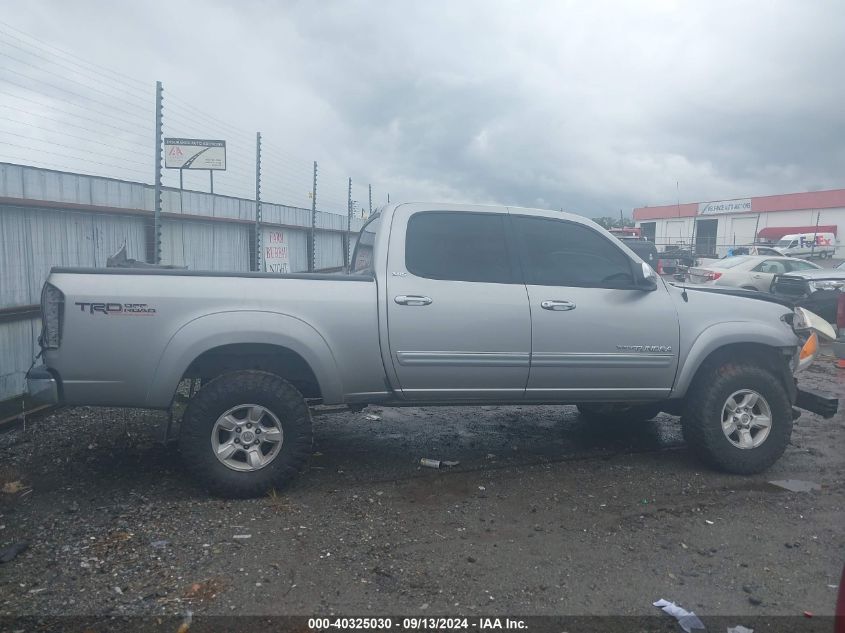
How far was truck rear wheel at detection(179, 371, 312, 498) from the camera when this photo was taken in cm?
455

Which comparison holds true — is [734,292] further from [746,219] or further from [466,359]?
[746,219]

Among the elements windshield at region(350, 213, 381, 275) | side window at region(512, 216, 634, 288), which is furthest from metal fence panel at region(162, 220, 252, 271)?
side window at region(512, 216, 634, 288)

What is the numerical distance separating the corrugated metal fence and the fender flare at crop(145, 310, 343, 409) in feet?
8.51

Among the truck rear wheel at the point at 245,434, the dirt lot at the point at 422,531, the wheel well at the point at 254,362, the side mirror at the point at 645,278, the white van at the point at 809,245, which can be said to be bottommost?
the dirt lot at the point at 422,531

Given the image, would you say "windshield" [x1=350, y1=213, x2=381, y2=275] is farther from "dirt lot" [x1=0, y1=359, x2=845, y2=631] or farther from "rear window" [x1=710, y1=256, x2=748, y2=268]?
"rear window" [x1=710, y1=256, x2=748, y2=268]

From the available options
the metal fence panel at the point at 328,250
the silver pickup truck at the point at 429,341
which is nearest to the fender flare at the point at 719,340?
the silver pickup truck at the point at 429,341

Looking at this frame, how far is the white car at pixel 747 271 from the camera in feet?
52.9

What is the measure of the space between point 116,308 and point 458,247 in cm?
234

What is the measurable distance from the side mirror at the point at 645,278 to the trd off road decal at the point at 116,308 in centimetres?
343

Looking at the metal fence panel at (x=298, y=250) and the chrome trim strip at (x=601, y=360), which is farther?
the metal fence panel at (x=298, y=250)

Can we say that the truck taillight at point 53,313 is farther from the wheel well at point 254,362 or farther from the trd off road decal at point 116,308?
the wheel well at point 254,362

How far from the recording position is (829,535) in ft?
14.0

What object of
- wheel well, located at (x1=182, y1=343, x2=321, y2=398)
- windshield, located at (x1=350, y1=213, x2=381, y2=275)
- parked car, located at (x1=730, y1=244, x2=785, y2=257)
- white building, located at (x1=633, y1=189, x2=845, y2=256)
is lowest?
wheel well, located at (x1=182, y1=343, x2=321, y2=398)

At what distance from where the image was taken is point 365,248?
5.92 m
